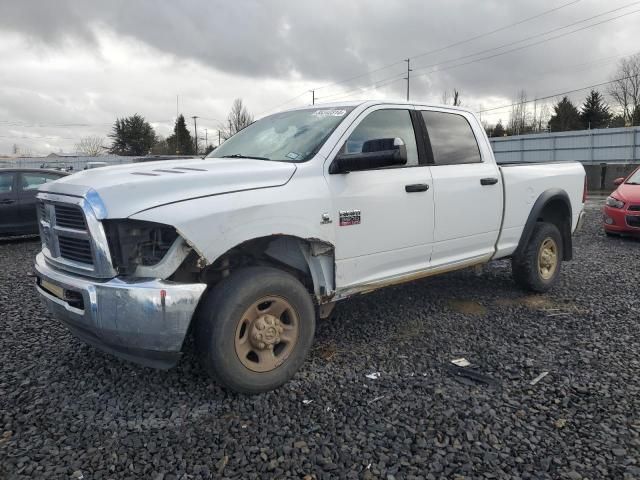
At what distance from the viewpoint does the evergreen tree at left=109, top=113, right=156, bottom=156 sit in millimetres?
69625

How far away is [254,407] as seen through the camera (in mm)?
3125

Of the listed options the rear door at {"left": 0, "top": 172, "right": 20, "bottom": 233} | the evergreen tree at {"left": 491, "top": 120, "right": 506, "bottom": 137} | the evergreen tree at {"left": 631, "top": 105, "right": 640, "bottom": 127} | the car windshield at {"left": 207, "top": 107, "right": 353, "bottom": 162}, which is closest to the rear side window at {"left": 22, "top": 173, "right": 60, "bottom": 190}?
the rear door at {"left": 0, "top": 172, "right": 20, "bottom": 233}

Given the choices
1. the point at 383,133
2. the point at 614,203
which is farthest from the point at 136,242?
the point at 614,203

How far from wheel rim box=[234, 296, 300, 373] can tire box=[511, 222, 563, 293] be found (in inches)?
122

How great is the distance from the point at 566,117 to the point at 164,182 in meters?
60.2

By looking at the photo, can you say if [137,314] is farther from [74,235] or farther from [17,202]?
[17,202]

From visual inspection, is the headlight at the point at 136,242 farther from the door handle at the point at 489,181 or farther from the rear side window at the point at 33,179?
the rear side window at the point at 33,179

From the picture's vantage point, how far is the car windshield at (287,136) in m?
3.72

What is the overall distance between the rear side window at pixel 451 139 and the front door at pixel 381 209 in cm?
25

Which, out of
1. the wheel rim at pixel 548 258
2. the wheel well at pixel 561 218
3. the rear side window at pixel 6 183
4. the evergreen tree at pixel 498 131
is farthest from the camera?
the evergreen tree at pixel 498 131

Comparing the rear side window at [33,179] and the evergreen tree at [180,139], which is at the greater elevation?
the evergreen tree at [180,139]

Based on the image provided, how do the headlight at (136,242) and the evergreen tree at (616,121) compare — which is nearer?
the headlight at (136,242)

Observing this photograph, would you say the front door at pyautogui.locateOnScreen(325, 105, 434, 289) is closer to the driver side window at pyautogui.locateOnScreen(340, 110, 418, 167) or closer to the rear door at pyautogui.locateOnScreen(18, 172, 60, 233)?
the driver side window at pyautogui.locateOnScreen(340, 110, 418, 167)

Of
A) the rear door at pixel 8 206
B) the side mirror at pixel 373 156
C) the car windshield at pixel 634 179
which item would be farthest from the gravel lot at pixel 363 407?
the car windshield at pixel 634 179
